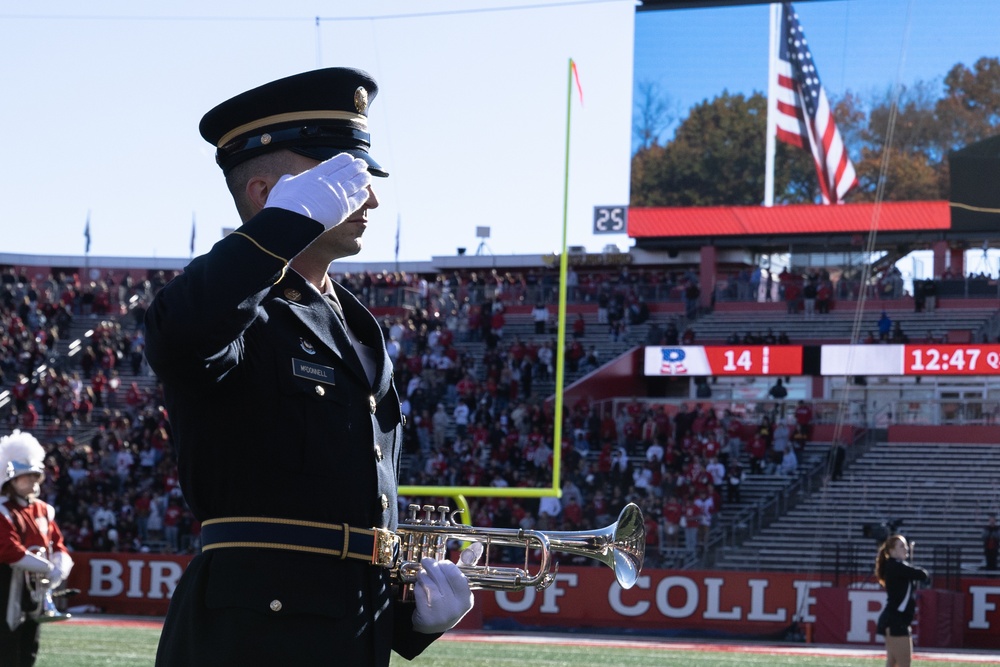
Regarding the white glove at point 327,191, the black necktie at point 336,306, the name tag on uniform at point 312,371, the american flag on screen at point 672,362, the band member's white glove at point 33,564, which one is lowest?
the band member's white glove at point 33,564

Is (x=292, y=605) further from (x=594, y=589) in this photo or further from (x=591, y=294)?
(x=591, y=294)

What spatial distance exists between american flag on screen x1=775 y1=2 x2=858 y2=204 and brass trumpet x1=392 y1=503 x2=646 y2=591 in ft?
90.0

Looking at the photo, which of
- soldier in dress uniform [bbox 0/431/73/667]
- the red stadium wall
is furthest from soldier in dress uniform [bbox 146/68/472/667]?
the red stadium wall

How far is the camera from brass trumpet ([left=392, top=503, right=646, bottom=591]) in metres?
2.77

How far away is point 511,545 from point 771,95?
2797 cm

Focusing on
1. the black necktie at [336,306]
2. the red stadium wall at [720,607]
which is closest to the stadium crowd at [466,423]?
the red stadium wall at [720,607]

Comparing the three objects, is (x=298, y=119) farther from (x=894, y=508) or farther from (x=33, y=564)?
(x=894, y=508)

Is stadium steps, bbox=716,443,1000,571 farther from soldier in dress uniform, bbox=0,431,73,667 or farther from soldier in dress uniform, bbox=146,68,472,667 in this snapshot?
soldier in dress uniform, bbox=146,68,472,667

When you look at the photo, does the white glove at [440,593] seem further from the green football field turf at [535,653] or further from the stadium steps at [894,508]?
→ the stadium steps at [894,508]

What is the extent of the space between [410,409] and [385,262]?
60.2 feet

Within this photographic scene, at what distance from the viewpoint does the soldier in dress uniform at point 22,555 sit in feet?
24.5

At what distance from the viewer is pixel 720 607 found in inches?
717

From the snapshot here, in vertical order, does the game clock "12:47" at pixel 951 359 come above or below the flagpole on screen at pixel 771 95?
below

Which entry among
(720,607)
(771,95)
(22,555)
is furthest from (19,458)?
(771,95)
